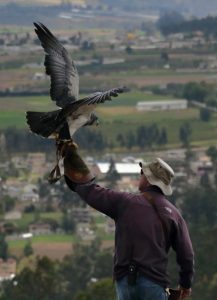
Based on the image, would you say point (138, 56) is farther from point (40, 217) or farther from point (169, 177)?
point (169, 177)

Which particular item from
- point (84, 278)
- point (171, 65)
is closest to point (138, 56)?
point (171, 65)

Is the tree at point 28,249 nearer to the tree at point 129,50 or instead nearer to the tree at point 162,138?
the tree at point 162,138

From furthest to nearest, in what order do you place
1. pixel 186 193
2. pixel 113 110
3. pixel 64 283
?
pixel 113 110 → pixel 186 193 → pixel 64 283

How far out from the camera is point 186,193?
44.2 meters

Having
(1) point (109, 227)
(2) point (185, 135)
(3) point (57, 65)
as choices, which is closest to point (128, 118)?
(2) point (185, 135)

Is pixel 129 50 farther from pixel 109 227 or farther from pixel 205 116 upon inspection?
pixel 109 227

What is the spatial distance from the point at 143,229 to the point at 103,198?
226mm

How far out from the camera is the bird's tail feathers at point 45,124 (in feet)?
19.9

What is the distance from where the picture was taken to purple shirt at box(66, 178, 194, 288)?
620cm

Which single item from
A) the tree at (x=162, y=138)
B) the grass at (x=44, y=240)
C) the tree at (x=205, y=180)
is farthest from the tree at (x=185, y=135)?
the grass at (x=44, y=240)

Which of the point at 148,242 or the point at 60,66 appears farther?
the point at 60,66

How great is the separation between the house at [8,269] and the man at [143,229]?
25.2 metres

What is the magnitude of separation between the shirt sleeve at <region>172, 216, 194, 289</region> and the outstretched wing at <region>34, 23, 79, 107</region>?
0.82 meters

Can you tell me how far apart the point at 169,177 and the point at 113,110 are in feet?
211
